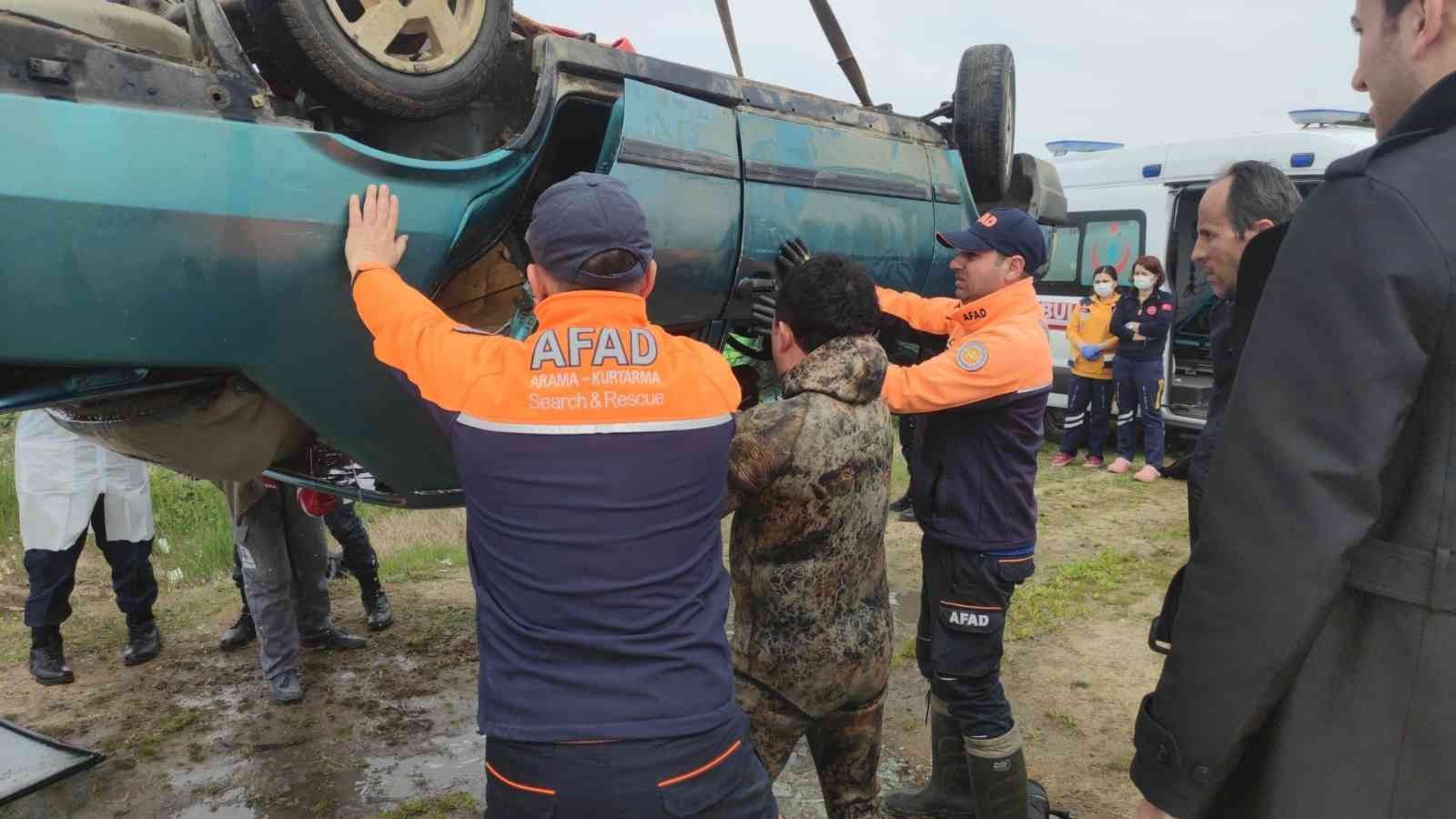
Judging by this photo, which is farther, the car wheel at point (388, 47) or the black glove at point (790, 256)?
the black glove at point (790, 256)

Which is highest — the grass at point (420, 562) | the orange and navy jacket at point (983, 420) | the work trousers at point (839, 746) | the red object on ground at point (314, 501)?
the orange and navy jacket at point (983, 420)

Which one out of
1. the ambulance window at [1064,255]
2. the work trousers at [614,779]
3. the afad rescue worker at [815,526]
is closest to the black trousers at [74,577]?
the afad rescue worker at [815,526]

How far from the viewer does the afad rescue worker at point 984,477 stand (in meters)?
2.71

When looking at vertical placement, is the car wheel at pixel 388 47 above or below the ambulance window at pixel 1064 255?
above

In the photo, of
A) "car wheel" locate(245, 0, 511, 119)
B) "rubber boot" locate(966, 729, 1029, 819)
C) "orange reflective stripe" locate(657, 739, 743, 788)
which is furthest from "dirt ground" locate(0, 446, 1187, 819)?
"car wheel" locate(245, 0, 511, 119)

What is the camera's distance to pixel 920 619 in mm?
3240

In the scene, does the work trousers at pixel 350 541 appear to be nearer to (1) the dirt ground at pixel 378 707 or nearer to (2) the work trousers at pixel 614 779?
(1) the dirt ground at pixel 378 707

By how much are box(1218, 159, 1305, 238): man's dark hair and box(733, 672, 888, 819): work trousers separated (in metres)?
1.39

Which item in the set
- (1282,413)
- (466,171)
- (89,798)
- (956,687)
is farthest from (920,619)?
(89,798)

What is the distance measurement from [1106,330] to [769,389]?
18.8 feet

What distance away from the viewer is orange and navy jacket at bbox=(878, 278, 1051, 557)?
2693 millimetres

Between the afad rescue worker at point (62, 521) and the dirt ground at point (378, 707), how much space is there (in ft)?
0.69

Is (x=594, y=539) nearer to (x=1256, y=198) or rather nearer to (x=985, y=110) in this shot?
(x=1256, y=198)

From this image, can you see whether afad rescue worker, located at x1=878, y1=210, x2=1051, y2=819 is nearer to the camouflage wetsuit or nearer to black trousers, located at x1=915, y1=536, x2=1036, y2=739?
black trousers, located at x1=915, y1=536, x2=1036, y2=739
